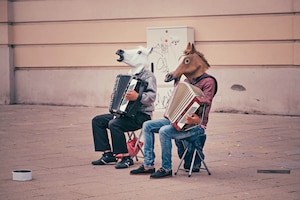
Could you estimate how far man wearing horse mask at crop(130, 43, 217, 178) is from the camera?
8.49 m

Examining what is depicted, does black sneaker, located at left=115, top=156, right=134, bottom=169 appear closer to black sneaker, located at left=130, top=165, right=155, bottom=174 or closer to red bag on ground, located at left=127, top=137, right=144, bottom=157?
red bag on ground, located at left=127, top=137, right=144, bottom=157

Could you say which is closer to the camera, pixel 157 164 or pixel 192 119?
pixel 192 119

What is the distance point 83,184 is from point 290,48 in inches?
280

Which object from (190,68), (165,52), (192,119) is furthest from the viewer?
(165,52)

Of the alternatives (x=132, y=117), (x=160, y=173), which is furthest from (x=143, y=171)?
(x=132, y=117)

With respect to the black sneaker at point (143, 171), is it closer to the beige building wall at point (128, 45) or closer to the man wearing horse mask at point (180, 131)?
the man wearing horse mask at point (180, 131)

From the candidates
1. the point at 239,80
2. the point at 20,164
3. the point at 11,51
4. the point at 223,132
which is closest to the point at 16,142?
the point at 20,164

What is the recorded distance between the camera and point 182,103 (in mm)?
8383

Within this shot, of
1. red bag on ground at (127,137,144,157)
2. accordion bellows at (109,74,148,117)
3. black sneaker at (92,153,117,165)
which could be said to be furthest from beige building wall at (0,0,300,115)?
accordion bellows at (109,74,148,117)

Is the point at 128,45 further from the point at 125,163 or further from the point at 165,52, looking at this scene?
the point at 125,163

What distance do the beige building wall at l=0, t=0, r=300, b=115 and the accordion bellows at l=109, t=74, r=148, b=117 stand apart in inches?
223

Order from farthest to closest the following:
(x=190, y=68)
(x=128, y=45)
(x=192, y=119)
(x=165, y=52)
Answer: (x=128, y=45), (x=165, y=52), (x=190, y=68), (x=192, y=119)

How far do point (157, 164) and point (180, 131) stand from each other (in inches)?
43.9

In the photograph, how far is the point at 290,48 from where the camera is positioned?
46.5ft
